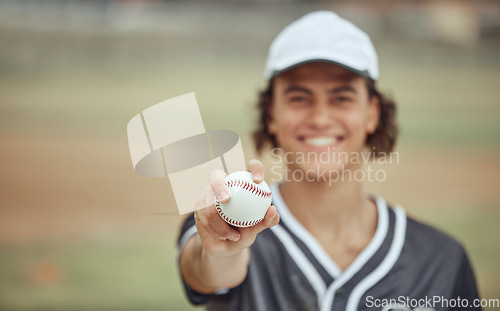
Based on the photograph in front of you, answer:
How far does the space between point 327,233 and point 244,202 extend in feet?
2.03

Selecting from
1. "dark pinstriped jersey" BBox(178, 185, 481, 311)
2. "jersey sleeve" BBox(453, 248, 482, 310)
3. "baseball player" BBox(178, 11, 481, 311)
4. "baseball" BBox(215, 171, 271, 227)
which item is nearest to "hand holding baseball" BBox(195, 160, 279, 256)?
"baseball" BBox(215, 171, 271, 227)

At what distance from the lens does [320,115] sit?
1.70 m

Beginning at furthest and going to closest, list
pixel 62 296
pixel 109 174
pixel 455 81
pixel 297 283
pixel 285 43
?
1. pixel 455 81
2. pixel 109 174
3. pixel 62 296
4. pixel 285 43
5. pixel 297 283

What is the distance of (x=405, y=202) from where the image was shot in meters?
6.19

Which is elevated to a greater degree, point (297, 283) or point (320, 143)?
point (320, 143)

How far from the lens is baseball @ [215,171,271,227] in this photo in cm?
127

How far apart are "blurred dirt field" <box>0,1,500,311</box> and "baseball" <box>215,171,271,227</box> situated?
1.00ft

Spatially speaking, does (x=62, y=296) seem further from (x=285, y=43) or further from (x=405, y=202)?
(x=405, y=202)

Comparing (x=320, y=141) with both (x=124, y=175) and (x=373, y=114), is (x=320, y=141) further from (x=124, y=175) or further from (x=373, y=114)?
(x=124, y=175)

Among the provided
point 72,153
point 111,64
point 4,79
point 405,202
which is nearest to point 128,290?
point 405,202

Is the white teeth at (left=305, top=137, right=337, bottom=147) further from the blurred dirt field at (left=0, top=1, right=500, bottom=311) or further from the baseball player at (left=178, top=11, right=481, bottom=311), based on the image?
the blurred dirt field at (left=0, top=1, right=500, bottom=311)

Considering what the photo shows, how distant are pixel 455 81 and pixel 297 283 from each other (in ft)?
55.6

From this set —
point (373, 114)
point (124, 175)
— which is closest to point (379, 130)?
point (373, 114)

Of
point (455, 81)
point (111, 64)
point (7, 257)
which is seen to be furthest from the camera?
point (111, 64)
